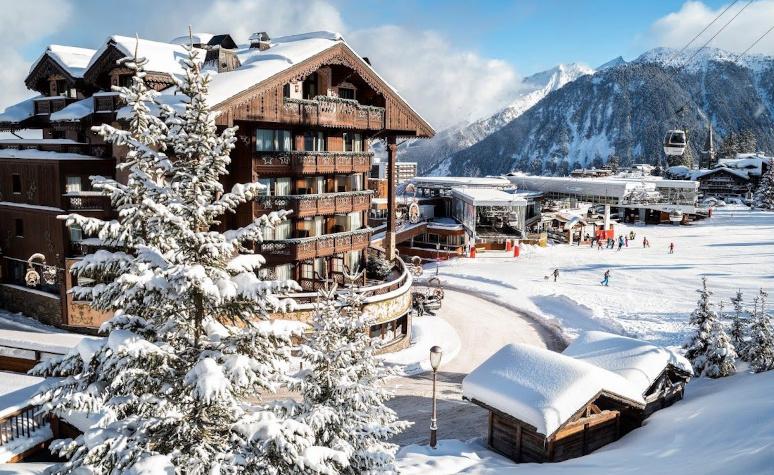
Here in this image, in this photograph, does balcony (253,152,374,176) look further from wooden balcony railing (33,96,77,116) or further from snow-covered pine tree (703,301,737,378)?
snow-covered pine tree (703,301,737,378)

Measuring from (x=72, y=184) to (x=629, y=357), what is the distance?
2773cm

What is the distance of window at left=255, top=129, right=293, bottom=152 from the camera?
3025 cm

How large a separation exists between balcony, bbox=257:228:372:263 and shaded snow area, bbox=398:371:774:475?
14762mm

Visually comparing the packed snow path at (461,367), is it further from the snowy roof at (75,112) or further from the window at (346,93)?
the snowy roof at (75,112)

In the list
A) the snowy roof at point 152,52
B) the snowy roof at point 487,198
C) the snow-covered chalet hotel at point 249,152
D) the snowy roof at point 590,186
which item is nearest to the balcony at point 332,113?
the snow-covered chalet hotel at point 249,152

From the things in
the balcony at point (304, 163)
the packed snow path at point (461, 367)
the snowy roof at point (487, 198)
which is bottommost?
the packed snow path at point (461, 367)

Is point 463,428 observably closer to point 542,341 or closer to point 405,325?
point 405,325

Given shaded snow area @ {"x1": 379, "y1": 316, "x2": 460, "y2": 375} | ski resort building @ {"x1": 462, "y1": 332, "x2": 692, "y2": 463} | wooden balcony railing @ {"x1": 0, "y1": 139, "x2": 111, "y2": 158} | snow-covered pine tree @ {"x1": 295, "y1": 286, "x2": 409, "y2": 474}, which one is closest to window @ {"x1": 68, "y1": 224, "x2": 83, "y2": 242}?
wooden balcony railing @ {"x1": 0, "y1": 139, "x2": 111, "y2": 158}

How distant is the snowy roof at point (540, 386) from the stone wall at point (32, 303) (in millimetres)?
22373

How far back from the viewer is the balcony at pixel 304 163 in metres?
30.1

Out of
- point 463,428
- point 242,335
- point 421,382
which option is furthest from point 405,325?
point 242,335

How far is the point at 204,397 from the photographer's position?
7742 mm

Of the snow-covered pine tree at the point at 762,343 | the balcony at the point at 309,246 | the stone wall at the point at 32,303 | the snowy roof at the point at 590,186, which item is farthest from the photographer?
the snowy roof at the point at 590,186

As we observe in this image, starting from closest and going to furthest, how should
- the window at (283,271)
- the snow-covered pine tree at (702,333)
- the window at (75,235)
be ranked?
1. the snow-covered pine tree at (702,333)
2. the window at (75,235)
3. the window at (283,271)
